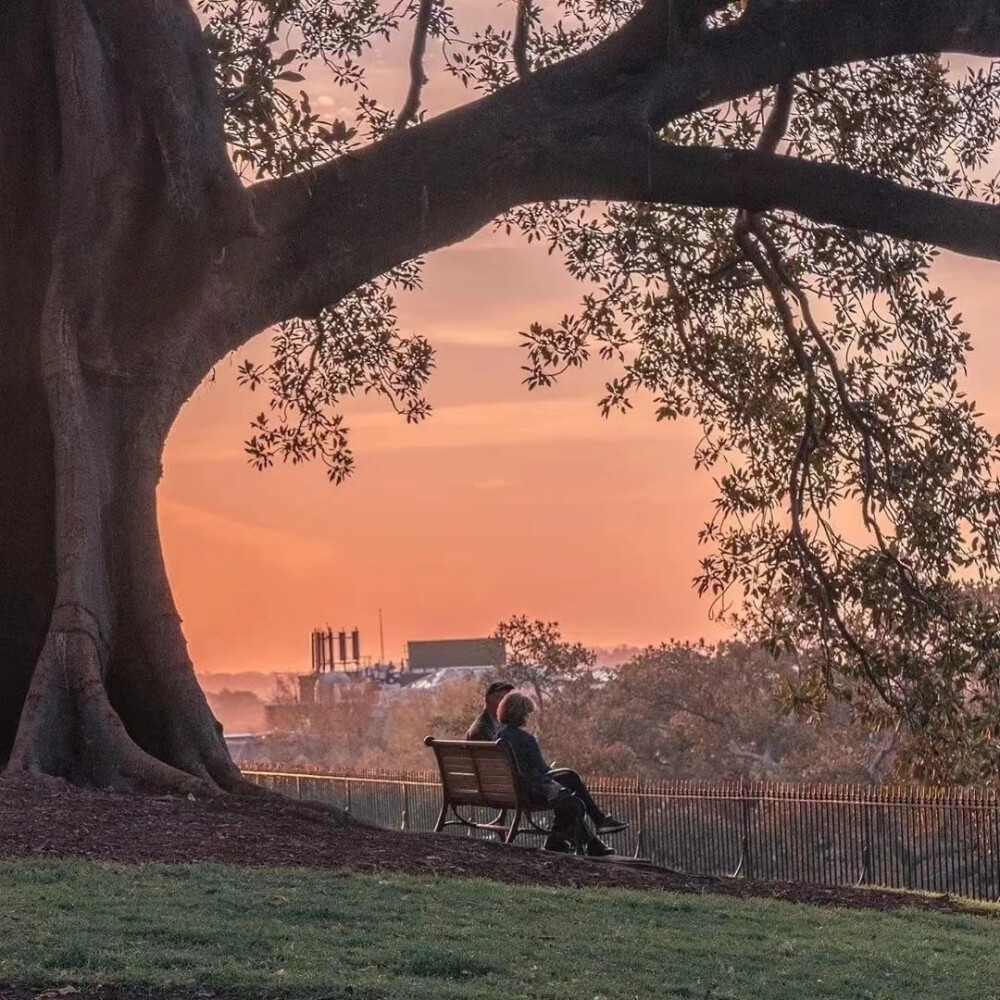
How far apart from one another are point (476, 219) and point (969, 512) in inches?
185

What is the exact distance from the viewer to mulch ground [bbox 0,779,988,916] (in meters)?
8.23

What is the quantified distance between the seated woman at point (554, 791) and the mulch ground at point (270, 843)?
140 centimetres

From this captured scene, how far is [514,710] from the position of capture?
39.1 feet

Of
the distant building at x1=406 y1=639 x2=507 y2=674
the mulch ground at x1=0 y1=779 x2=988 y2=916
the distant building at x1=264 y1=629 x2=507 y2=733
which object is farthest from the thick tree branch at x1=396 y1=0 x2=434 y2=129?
the distant building at x1=406 y1=639 x2=507 y2=674

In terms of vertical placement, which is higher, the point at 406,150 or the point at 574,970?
the point at 406,150

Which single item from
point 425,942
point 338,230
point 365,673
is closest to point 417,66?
point 338,230

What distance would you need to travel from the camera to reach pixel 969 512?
13.7m

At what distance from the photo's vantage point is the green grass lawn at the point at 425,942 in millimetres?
5664

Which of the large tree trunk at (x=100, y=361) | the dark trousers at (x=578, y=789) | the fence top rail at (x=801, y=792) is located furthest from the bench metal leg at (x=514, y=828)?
the fence top rail at (x=801, y=792)

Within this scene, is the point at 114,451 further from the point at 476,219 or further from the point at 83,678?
the point at 476,219

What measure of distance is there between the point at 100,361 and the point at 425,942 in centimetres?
587

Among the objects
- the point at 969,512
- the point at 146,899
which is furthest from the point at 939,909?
the point at 146,899

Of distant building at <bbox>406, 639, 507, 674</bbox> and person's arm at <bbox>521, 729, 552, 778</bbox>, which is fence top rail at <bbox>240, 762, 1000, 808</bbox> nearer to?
person's arm at <bbox>521, 729, 552, 778</bbox>

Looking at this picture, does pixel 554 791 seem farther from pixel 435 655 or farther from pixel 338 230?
pixel 435 655
